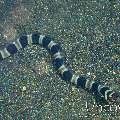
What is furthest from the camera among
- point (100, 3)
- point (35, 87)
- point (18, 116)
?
point (100, 3)

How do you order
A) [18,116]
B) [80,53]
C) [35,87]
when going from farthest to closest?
[80,53], [35,87], [18,116]

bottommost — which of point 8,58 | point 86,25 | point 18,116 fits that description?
point 18,116

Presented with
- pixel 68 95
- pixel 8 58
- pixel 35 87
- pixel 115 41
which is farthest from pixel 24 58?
pixel 115 41

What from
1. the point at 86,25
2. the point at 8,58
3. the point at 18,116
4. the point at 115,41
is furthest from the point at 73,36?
the point at 18,116

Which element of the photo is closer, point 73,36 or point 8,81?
point 8,81

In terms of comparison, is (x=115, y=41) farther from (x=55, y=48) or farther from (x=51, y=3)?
(x=51, y=3)

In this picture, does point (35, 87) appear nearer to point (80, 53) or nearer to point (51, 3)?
point (80, 53)

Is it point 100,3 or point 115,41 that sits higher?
point 100,3
